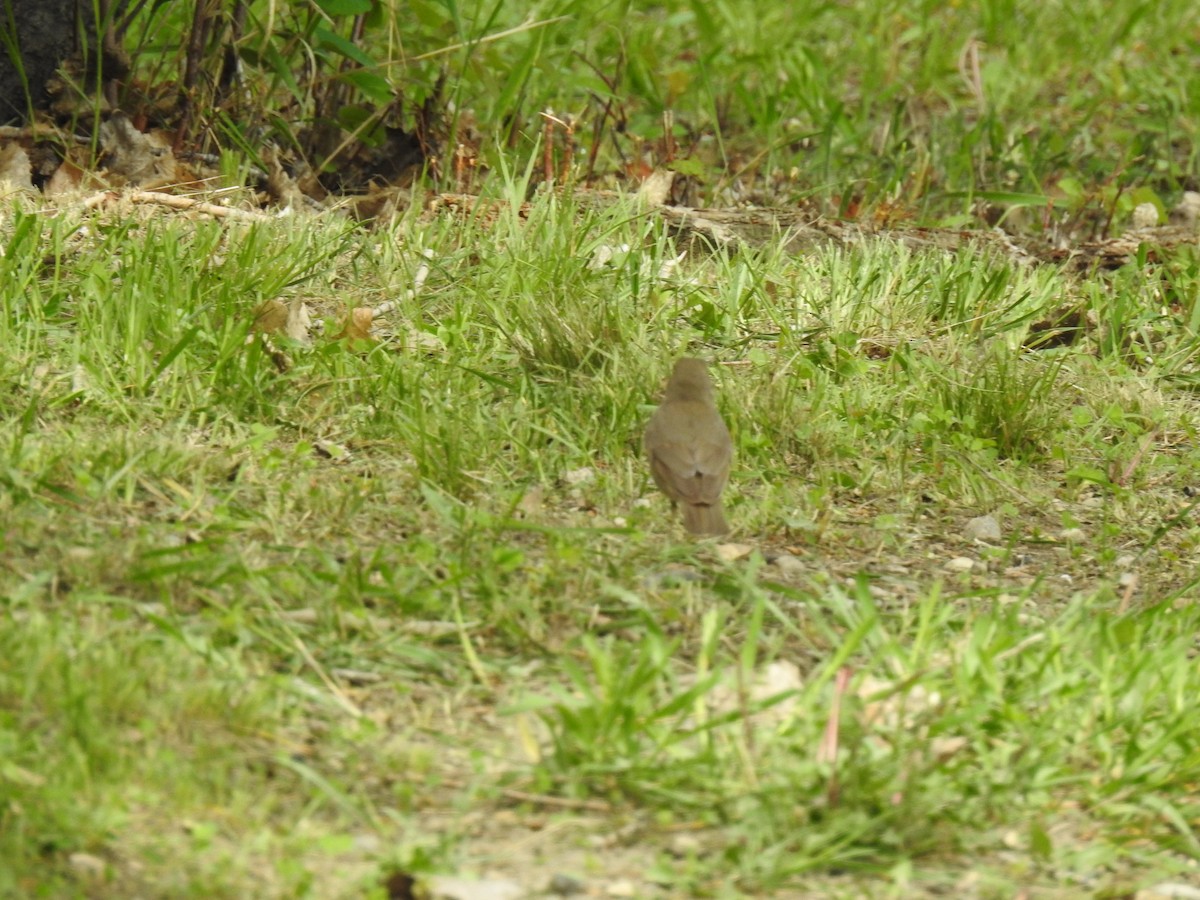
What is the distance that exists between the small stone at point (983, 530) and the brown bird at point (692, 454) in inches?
26.0

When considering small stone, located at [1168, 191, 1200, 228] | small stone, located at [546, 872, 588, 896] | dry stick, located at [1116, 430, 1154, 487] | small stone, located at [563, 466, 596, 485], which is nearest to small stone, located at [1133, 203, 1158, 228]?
small stone, located at [1168, 191, 1200, 228]

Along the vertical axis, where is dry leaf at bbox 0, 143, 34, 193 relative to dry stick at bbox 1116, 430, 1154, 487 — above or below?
below

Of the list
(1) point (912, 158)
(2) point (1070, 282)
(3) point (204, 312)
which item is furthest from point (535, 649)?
(1) point (912, 158)

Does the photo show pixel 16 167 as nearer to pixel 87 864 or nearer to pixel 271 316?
pixel 271 316

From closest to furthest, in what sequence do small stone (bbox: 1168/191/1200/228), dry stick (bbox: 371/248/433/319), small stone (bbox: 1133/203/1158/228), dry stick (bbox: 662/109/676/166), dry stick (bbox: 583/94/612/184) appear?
dry stick (bbox: 371/248/433/319) → dry stick (bbox: 662/109/676/166) → dry stick (bbox: 583/94/612/184) → small stone (bbox: 1133/203/1158/228) → small stone (bbox: 1168/191/1200/228)

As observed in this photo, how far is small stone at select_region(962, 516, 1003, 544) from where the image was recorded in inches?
165

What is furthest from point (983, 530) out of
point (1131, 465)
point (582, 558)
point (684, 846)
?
point (684, 846)

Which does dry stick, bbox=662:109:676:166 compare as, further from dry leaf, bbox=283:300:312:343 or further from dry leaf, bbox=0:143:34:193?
dry leaf, bbox=0:143:34:193

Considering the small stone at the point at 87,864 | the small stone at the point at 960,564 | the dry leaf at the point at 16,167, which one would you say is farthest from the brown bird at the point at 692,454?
the dry leaf at the point at 16,167

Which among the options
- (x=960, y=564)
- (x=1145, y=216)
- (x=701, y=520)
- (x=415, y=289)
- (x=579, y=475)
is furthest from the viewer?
(x=1145, y=216)

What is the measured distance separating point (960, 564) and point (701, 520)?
0.68 metres

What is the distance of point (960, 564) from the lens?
13.2ft

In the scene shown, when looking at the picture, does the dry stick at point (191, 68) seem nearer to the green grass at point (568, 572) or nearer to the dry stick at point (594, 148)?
the green grass at point (568, 572)

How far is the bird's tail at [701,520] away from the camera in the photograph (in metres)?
3.80
